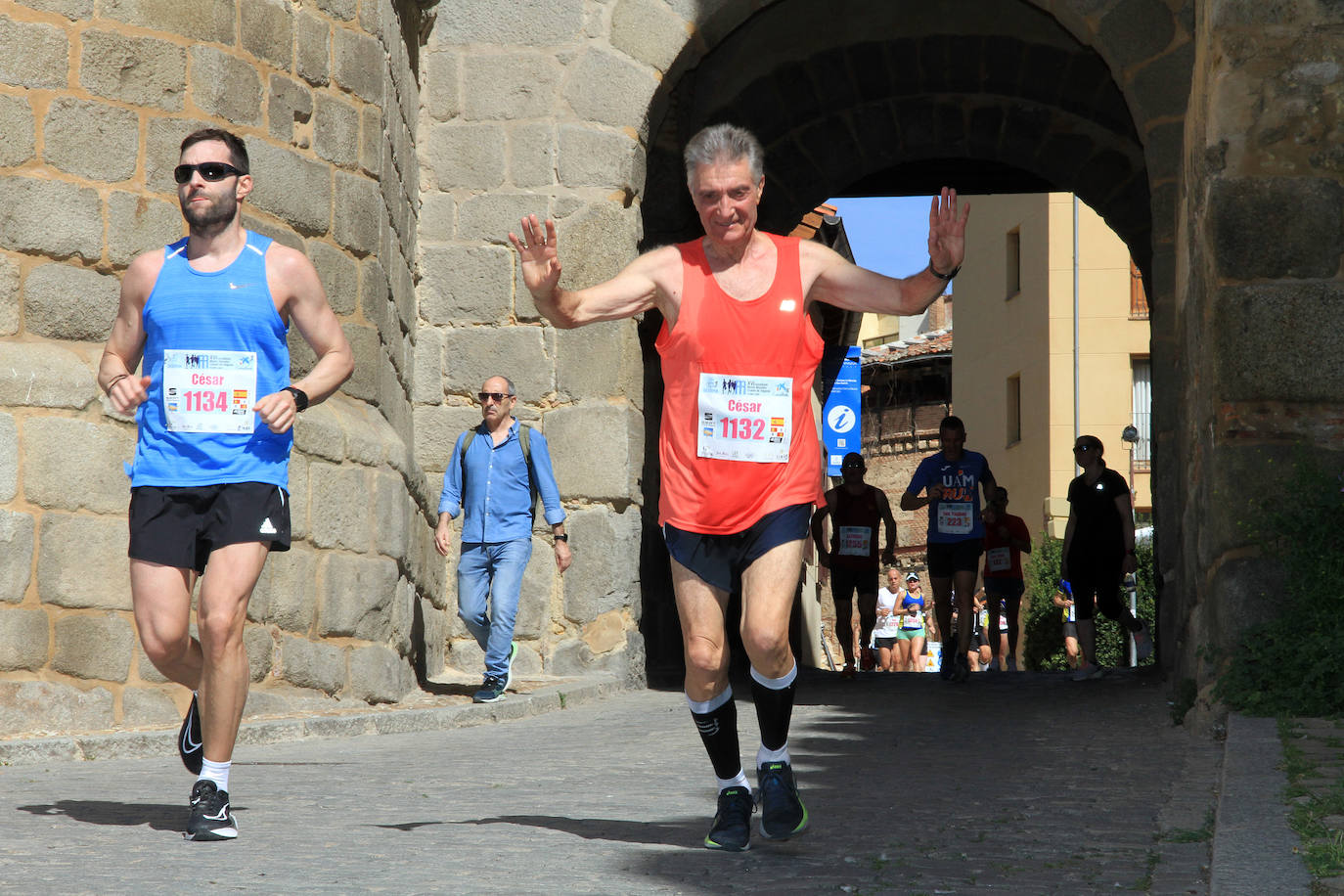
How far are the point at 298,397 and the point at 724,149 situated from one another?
135cm

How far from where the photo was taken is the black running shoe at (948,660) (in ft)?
36.4

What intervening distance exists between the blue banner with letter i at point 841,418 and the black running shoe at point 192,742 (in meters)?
16.7

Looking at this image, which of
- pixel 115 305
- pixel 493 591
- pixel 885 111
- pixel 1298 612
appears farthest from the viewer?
pixel 885 111

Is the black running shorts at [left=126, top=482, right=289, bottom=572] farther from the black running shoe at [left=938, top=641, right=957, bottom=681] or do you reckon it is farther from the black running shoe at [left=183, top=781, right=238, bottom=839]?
the black running shoe at [left=938, top=641, right=957, bottom=681]

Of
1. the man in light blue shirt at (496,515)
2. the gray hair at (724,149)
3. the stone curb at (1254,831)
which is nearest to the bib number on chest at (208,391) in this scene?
the gray hair at (724,149)

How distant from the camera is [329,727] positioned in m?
7.57

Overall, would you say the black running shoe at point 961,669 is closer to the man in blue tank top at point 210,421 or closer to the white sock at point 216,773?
the man in blue tank top at point 210,421

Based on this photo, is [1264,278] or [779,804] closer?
[779,804]

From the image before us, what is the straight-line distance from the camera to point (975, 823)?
4750 millimetres

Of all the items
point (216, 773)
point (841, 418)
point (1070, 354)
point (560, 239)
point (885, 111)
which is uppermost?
point (885, 111)

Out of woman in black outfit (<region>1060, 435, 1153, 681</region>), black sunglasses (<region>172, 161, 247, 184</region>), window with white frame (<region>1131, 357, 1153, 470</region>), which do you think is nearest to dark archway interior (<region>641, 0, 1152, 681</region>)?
woman in black outfit (<region>1060, 435, 1153, 681</region>)

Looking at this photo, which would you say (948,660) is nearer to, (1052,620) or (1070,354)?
(1052,620)

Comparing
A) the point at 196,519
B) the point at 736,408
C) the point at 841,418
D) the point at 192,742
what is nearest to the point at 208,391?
the point at 196,519

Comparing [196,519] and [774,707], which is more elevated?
[196,519]
